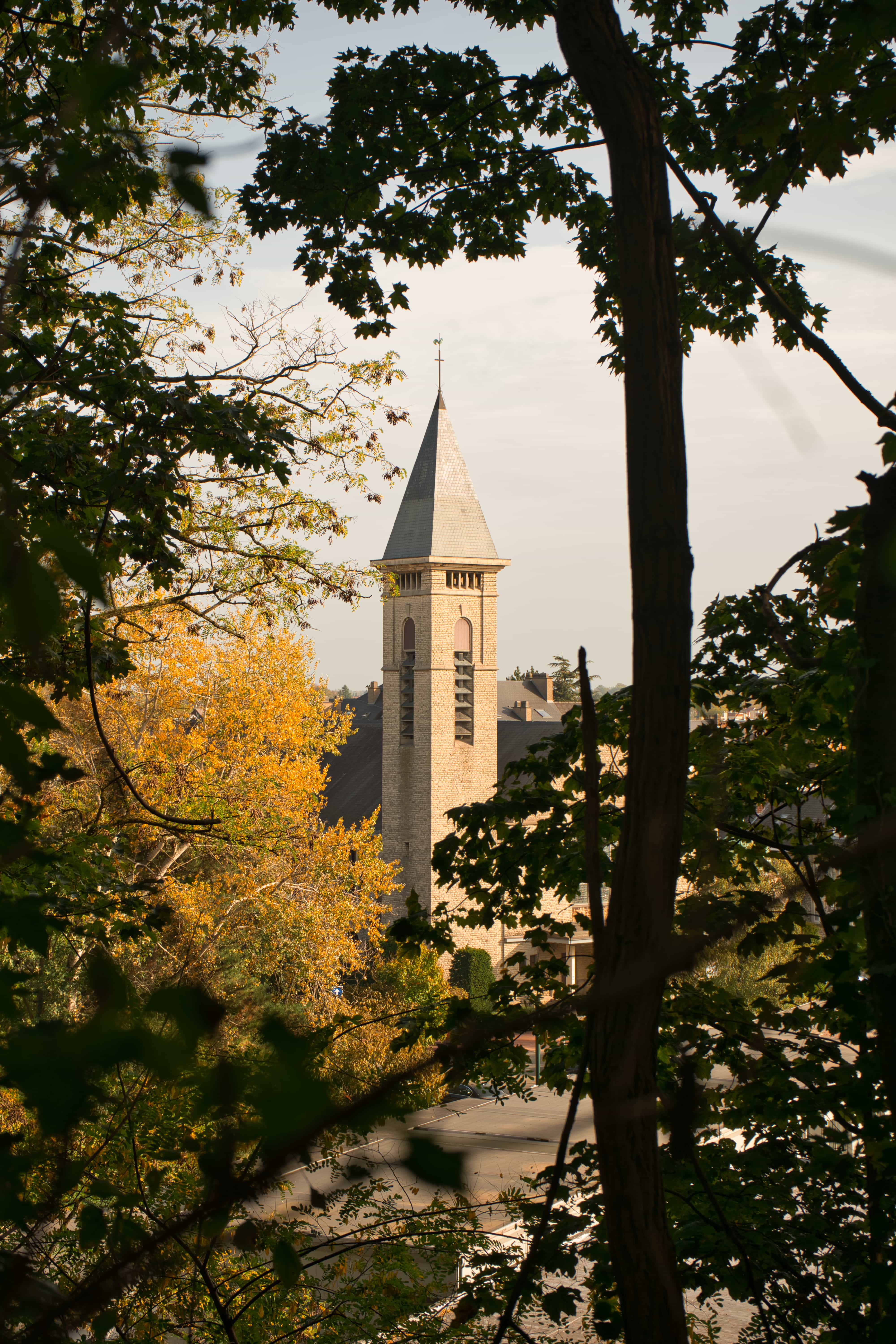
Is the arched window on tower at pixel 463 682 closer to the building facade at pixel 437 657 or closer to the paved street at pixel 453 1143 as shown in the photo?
the building facade at pixel 437 657

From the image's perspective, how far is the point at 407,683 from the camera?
3919 cm

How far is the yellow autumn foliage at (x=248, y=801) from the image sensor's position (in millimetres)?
17484

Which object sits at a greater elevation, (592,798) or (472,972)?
(592,798)

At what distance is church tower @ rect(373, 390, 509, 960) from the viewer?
1481 inches

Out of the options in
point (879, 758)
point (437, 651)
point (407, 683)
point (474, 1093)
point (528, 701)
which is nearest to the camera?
point (879, 758)

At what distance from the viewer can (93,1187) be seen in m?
1.20

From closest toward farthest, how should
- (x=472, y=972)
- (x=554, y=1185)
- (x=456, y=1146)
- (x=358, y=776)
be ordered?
(x=456, y=1146), (x=554, y=1185), (x=472, y=972), (x=358, y=776)

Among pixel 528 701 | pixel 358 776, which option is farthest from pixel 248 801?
pixel 528 701

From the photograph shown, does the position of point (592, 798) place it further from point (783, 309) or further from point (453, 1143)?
A: point (783, 309)

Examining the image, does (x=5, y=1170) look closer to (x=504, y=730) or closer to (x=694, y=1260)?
(x=694, y=1260)

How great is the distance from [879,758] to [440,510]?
36884mm

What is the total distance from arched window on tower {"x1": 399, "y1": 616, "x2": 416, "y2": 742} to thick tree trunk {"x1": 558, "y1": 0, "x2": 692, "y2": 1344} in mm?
36185

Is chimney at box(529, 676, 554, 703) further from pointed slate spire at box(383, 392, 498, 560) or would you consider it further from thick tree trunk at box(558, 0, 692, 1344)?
thick tree trunk at box(558, 0, 692, 1344)

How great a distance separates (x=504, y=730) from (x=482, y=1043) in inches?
1670
